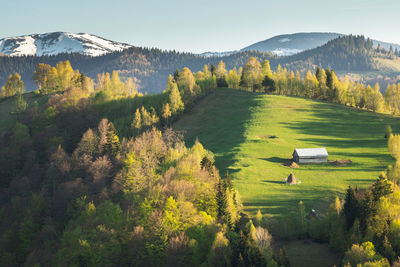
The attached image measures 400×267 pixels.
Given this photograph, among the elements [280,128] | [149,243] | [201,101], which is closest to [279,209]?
[149,243]

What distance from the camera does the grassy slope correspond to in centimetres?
6462

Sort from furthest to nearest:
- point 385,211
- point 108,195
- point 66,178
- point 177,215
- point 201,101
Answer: point 201,101 < point 66,178 < point 108,195 < point 177,215 < point 385,211

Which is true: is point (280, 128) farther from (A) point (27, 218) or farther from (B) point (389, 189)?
(A) point (27, 218)

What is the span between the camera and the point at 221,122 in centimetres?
12375

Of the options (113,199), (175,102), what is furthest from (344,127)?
(113,199)

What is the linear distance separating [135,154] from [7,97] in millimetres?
125879

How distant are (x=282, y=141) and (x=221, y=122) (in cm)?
3242

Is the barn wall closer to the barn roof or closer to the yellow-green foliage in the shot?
the barn roof

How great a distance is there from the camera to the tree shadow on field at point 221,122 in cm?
9088

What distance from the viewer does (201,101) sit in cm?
15600

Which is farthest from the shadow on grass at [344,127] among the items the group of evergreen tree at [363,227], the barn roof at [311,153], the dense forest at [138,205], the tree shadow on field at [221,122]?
the group of evergreen tree at [363,227]

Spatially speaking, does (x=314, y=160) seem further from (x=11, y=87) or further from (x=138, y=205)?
(x=11, y=87)

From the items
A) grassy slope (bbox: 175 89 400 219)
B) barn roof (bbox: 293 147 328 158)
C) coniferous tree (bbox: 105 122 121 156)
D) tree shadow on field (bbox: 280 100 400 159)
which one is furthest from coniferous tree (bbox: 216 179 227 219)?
coniferous tree (bbox: 105 122 121 156)

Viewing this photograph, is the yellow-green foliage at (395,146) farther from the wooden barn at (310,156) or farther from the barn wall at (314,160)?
the barn wall at (314,160)
